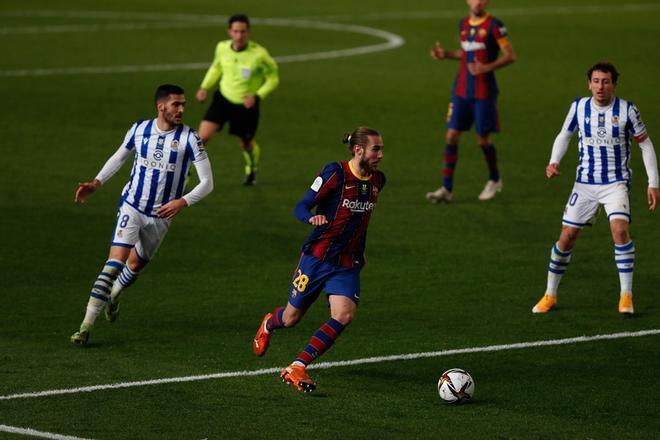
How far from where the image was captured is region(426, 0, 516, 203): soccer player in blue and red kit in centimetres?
1820

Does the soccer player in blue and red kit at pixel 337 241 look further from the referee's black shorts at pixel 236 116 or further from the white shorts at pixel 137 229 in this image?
the referee's black shorts at pixel 236 116

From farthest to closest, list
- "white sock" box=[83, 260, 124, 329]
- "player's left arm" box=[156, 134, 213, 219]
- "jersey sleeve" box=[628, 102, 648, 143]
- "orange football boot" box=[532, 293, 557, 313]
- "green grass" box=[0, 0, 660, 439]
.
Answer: "orange football boot" box=[532, 293, 557, 313] < "jersey sleeve" box=[628, 102, 648, 143] < "white sock" box=[83, 260, 124, 329] < "player's left arm" box=[156, 134, 213, 219] < "green grass" box=[0, 0, 660, 439]

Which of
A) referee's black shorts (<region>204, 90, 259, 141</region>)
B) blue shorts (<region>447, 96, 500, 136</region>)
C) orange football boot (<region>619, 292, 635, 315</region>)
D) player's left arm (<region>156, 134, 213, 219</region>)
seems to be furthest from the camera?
referee's black shorts (<region>204, 90, 259, 141</region>)

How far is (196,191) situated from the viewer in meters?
11.9

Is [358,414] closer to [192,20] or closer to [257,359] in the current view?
[257,359]

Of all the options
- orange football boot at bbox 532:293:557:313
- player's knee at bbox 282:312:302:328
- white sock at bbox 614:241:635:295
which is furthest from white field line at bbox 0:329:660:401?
orange football boot at bbox 532:293:557:313

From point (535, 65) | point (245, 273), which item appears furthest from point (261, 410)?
point (535, 65)

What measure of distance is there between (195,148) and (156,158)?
1.23 ft

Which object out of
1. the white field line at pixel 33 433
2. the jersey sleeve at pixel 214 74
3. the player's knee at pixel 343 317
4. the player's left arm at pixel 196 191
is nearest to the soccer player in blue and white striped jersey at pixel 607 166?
the player's knee at pixel 343 317

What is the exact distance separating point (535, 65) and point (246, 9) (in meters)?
11.7

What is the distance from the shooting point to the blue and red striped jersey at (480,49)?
18.2 metres

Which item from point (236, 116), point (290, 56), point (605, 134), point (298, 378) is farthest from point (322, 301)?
point (290, 56)

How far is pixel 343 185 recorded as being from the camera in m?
10.7

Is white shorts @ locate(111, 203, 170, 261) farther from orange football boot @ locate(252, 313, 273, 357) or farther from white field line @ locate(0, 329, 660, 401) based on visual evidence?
white field line @ locate(0, 329, 660, 401)
